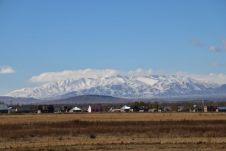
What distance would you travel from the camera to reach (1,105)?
195250 millimetres

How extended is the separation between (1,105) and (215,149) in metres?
168

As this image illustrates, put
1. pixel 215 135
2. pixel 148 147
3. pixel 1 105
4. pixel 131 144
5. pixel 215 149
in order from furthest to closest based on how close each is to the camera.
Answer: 1. pixel 1 105
2. pixel 215 135
3. pixel 131 144
4. pixel 148 147
5. pixel 215 149

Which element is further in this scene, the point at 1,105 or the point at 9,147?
the point at 1,105

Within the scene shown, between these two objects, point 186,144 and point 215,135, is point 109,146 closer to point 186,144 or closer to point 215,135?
point 186,144

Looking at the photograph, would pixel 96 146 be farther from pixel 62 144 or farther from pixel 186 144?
pixel 186 144

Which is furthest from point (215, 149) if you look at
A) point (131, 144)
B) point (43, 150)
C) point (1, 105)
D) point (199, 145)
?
point (1, 105)

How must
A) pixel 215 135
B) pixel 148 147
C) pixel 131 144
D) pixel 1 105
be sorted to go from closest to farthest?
pixel 148 147, pixel 131 144, pixel 215 135, pixel 1 105

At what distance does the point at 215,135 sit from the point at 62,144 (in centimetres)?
1460

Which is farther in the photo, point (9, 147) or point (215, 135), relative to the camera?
point (215, 135)

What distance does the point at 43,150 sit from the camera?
34.4 m

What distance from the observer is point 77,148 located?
118 feet

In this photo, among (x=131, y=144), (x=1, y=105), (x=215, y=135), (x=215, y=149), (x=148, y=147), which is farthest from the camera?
(x=1, y=105)

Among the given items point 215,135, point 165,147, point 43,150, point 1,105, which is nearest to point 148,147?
point 165,147

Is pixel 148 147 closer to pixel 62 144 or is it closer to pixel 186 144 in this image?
pixel 186 144
